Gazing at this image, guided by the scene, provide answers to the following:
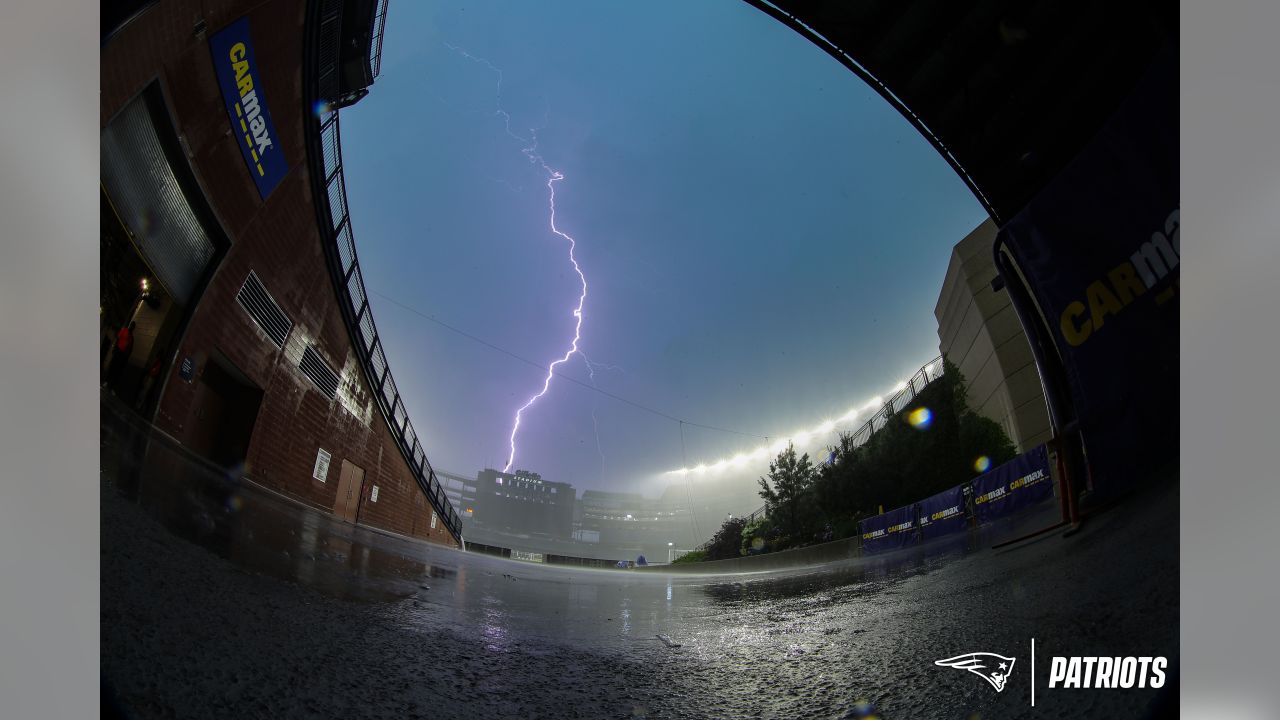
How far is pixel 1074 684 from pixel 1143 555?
1.62 feet

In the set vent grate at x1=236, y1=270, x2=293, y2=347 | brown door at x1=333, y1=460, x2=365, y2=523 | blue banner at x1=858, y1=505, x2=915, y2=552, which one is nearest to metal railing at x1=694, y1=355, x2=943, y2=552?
blue banner at x1=858, y1=505, x2=915, y2=552

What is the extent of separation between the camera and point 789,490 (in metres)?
1.48

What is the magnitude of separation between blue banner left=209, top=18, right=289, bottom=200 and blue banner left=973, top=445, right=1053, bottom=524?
2114mm

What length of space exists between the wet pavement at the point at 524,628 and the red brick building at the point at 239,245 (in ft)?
0.33

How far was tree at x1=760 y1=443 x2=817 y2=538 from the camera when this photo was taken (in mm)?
1462

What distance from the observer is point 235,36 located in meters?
0.93

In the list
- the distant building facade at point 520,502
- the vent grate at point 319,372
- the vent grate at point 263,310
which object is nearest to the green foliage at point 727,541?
the distant building facade at point 520,502

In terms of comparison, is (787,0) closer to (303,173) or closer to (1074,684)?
(303,173)

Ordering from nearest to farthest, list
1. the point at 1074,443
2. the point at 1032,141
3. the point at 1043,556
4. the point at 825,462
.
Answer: the point at 1043,556 → the point at 1074,443 → the point at 825,462 → the point at 1032,141

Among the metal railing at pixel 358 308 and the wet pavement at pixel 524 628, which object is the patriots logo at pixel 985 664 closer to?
the wet pavement at pixel 524 628

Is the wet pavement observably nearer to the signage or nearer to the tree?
the signage

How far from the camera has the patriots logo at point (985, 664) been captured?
0.83 metres

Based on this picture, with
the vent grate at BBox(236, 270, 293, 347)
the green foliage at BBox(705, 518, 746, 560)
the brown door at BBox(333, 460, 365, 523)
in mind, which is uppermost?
the vent grate at BBox(236, 270, 293, 347)

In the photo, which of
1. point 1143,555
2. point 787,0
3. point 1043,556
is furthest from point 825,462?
point 787,0
